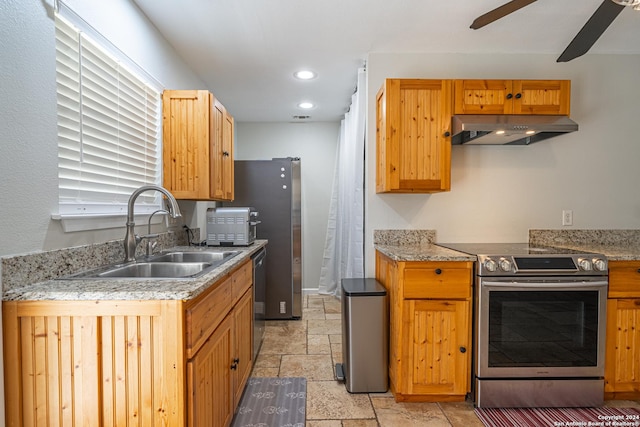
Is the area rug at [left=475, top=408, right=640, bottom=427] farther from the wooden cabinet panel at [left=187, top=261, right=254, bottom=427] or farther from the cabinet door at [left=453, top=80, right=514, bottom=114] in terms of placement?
the cabinet door at [left=453, top=80, right=514, bottom=114]

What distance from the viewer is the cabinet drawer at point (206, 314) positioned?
117cm

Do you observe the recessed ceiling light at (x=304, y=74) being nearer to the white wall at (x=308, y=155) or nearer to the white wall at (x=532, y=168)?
the white wall at (x=532, y=168)

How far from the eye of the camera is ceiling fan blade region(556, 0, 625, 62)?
1.68 metres

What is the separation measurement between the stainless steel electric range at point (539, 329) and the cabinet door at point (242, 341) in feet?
4.57

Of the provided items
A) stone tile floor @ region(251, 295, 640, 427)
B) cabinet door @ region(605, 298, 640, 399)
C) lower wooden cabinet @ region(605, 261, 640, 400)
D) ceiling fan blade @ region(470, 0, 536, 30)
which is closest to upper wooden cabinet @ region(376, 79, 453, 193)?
ceiling fan blade @ region(470, 0, 536, 30)

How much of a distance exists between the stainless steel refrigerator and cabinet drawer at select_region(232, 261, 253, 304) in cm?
124

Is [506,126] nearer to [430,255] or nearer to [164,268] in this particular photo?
[430,255]

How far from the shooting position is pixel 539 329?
198 centimetres

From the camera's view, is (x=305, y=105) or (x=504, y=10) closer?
(x=504, y=10)

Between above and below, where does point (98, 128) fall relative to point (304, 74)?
below

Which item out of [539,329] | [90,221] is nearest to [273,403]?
[90,221]

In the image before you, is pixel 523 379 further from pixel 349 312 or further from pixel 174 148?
pixel 174 148

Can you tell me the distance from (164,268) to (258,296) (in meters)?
1.54

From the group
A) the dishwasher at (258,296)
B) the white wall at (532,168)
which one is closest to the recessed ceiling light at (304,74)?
the white wall at (532,168)
